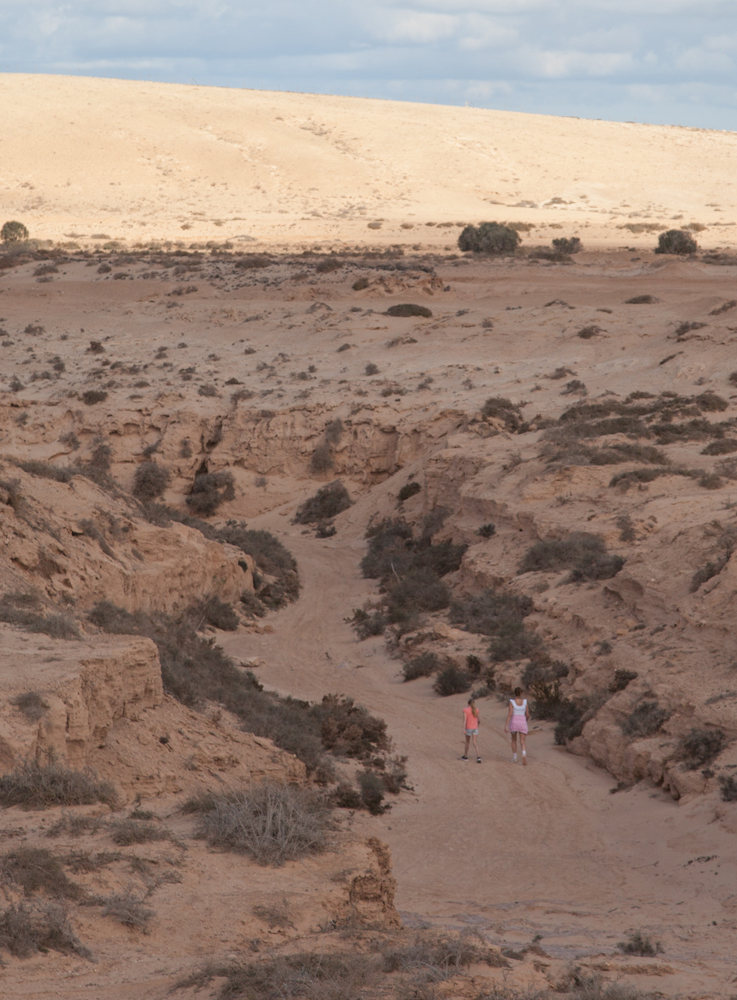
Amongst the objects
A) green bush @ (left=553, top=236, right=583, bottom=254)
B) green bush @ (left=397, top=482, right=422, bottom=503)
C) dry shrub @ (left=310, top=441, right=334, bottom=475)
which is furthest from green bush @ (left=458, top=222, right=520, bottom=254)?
green bush @ (left=397, top=482, right=422, bottom=503)

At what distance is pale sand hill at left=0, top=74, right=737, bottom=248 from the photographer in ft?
211

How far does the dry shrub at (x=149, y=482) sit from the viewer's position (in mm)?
26125

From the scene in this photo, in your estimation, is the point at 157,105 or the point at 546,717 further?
the point at 157,105

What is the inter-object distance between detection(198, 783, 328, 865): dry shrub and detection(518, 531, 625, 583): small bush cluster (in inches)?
372

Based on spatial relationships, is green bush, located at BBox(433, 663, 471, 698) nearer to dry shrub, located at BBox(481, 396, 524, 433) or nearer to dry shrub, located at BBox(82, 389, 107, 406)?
dry shrub, located at BBox(481, 396, 524, 433)

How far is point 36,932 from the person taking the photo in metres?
5.06

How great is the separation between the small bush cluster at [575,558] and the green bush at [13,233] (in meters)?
49.1

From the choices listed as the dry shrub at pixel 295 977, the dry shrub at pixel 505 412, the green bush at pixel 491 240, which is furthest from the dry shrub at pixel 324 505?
the green bush at pixel 491 240

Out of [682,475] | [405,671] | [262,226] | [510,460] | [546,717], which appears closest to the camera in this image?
[546,717]

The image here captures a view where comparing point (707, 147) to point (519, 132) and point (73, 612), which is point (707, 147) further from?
point (73, 612)

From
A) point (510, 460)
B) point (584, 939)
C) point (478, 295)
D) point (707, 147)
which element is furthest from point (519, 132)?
point (584, 939)

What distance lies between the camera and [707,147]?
319 feet

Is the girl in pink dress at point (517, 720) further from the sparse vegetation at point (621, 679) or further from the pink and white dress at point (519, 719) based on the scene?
the sparse vegetation at point (621, 679)

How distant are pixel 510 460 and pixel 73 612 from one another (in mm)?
11156
